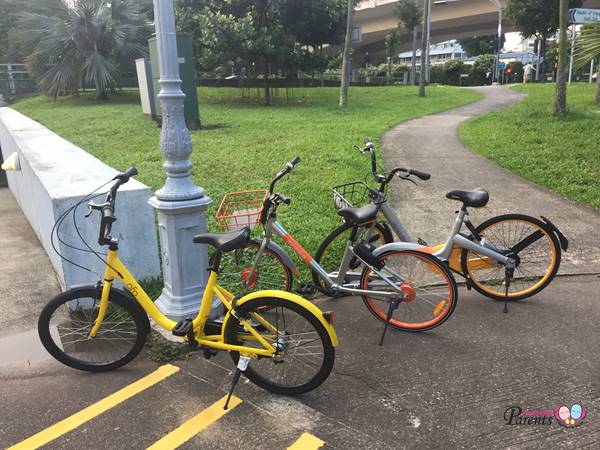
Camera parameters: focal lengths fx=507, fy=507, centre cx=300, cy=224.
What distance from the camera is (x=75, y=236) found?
3.95 m

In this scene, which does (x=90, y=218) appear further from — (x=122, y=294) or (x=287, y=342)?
(x=287, y=342)

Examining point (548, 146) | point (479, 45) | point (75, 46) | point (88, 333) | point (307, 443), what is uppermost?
point (479, 45)

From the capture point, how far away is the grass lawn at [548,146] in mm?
6984

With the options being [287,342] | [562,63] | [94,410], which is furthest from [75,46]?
[287,342]

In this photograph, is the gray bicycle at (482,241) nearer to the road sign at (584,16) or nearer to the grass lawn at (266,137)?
the grass lawn at (266,137)

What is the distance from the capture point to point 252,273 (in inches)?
144

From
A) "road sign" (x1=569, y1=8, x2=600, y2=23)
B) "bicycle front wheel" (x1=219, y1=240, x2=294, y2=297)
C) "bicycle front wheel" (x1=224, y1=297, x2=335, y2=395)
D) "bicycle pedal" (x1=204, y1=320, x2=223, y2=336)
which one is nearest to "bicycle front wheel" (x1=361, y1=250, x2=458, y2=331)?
"bicycle front wheel" (x1=219, y1=240, x2=294, y2=297)

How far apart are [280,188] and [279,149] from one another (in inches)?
107

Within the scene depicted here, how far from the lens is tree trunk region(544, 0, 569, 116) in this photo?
9.57 meters

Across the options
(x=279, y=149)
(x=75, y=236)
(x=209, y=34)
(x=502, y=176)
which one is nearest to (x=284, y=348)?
(x=75, y=236)

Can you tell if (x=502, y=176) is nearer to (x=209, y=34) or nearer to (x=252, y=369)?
(x=252, y=369)

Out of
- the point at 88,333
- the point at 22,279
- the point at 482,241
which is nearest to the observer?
the point at 88,333

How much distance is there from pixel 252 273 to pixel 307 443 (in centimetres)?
142

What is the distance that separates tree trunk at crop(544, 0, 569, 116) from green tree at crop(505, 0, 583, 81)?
19582mm
